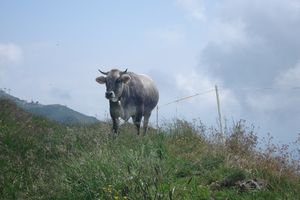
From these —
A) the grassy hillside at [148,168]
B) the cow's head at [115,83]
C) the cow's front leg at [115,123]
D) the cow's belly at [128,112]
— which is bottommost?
the grassy hillside at [148,168]

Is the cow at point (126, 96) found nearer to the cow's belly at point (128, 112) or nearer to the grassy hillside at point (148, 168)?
the cow's belly at point (128, 112)

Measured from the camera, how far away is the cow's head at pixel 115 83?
14.5 m

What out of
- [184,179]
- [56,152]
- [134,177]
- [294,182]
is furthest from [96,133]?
[294,182]

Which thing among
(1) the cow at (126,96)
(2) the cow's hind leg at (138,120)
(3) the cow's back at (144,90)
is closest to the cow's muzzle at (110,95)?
(1) the cow at (126,96)

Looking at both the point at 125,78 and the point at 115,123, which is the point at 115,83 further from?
the point at 115,123

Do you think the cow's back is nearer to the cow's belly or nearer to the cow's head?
the cow's belly

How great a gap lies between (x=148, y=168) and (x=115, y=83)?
6108mm

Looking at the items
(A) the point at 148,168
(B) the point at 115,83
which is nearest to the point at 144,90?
(B) the point at 115,83

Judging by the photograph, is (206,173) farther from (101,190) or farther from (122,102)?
(122,102)

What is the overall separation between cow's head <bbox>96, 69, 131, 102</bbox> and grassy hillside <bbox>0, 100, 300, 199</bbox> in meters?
1.09

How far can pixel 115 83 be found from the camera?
14625 mm

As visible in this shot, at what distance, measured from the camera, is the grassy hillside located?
8.64 meters

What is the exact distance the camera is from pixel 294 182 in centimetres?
889

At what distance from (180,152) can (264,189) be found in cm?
378
